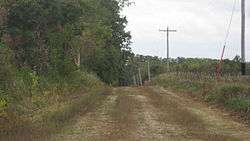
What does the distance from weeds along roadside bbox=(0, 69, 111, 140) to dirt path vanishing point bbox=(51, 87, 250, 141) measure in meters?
0.60

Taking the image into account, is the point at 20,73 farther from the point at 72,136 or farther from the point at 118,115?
the point at 72,136

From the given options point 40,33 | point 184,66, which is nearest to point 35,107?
point 40,33

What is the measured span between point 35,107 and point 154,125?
4.77 metres

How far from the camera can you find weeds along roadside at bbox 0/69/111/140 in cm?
1499

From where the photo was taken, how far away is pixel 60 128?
640 inches

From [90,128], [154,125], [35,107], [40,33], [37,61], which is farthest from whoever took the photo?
[40,33]

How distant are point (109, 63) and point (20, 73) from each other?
50103 mm

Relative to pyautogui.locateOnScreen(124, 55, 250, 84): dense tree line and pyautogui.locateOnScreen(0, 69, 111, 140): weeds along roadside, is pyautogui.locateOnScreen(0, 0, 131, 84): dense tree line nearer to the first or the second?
pyautogui.locateOnScreen(0, 69, 111, 140): weeds along roadside

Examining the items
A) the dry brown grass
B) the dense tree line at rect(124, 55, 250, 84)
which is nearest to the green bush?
the dry brown grass

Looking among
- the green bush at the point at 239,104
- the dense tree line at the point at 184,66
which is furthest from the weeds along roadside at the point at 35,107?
the dense tree line at the point at 184,66

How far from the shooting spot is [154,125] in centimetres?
1730

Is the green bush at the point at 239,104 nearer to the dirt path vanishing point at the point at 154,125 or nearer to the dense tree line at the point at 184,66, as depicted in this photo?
the dirt path vanishing point at the point at 154,125

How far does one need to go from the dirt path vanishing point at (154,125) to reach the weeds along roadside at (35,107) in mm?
598

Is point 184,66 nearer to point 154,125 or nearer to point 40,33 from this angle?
point 40,33
